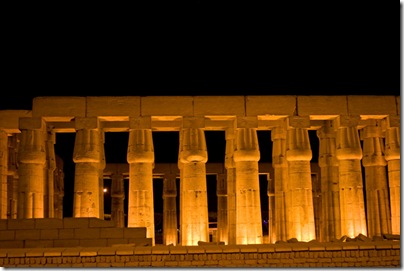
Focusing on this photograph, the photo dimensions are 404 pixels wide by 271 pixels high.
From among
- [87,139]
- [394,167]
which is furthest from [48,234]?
[394,167]

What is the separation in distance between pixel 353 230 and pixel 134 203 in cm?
1247

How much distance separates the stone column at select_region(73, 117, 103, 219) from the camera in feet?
131

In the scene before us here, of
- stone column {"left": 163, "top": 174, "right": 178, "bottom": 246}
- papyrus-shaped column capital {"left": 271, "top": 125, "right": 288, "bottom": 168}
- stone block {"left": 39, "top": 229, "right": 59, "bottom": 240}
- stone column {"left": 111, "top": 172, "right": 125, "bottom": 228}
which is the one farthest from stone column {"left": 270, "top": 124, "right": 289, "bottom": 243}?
stone column {"left": 111, "top": 172, "right": 125, "bottom": 228}

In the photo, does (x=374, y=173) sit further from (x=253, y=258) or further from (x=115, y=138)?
(x=115, y=138)

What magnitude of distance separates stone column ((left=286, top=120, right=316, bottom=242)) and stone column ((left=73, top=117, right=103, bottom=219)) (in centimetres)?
1101

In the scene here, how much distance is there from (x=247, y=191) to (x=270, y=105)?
5.13 metres

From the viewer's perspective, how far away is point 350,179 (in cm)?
4134

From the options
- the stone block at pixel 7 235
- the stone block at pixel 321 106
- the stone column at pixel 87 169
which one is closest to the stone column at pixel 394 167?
the stone block at pixel 321 106

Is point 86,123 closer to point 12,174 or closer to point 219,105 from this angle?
point 219,105

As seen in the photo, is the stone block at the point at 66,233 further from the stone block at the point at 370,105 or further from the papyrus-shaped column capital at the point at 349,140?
the stone block at the point at 370,105

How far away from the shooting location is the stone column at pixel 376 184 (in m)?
44.0

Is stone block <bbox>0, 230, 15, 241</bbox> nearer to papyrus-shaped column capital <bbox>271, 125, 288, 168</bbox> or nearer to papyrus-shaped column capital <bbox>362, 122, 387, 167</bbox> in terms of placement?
papyrus-shaped column capital <bbox>271, 125, 288, 168</bbox>

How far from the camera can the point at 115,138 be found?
65.0 m

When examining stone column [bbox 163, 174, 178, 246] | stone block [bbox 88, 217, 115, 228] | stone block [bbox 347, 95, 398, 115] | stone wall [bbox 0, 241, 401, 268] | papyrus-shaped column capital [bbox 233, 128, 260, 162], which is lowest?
stone wall [bbox 0, 241, 401, 268]
